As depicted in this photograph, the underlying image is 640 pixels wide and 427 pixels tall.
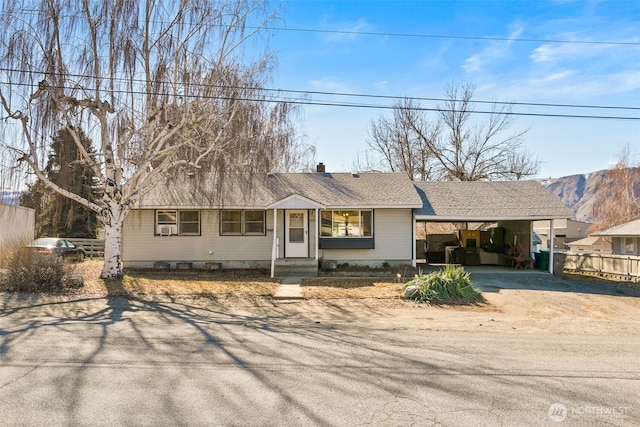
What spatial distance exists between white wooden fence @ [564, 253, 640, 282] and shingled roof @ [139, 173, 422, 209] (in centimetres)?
875

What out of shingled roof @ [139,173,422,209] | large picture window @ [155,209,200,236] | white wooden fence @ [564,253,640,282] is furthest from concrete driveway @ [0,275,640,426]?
white wooden fence @ [564,253,640,282]

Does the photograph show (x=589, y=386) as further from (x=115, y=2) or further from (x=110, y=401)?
(x=115, y=2)

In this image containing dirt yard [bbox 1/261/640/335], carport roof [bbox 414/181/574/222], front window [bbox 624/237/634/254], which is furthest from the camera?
front window [bbox 624/237/634/254]

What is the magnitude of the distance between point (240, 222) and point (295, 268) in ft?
10.8

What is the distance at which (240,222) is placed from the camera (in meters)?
17.6

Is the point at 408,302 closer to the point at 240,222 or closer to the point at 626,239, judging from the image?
the point at 240,222

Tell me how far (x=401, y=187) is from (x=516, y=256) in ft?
19.4

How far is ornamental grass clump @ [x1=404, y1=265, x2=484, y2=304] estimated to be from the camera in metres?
11.4

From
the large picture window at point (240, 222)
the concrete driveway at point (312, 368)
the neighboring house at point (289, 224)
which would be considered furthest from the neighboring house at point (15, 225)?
the large picture window at point (240, 222)

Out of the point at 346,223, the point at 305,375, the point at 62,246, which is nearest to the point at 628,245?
the point at 346,223

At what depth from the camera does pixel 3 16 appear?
12.0m

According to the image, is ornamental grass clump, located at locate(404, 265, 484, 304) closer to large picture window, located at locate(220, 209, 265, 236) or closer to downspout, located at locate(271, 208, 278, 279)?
downspout, located at locate(271, 208, 278, 279)

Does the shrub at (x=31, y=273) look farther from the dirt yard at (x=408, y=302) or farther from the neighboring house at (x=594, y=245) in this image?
the neighboring house at (x=594, y=245)

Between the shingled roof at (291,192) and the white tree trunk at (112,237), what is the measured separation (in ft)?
8.98
